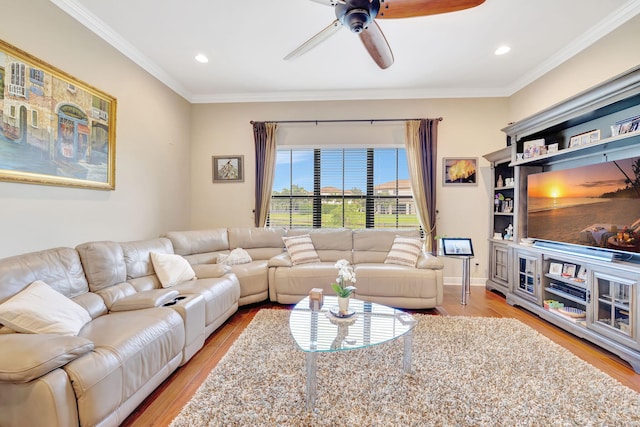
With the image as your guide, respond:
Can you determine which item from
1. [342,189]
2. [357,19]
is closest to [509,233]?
[342,189]

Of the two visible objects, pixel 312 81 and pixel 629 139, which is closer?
pixel 629 139

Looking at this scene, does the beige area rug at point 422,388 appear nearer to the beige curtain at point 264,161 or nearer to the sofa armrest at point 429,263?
the sofa armrest at point 429,263

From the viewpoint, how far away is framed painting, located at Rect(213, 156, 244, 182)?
4.51 meters

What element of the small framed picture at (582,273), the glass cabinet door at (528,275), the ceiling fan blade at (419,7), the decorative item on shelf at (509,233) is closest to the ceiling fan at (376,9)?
the ceiling fan blade at (419,7)

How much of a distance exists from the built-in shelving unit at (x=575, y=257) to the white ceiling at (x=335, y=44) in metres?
0.84

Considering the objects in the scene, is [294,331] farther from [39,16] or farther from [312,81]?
[312,81]

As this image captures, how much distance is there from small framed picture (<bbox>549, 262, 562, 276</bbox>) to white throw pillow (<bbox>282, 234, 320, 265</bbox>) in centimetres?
269

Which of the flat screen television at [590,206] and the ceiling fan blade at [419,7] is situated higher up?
the ceiling fan blade at [419,7]

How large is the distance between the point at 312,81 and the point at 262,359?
362cm

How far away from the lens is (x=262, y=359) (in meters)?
2.12

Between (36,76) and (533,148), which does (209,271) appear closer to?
(36,76)

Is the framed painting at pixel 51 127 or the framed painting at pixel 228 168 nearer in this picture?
the framed painting at pixel 51 127

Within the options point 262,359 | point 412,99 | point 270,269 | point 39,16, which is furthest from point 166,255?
point 412,99

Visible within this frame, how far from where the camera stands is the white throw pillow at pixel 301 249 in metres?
3.63
